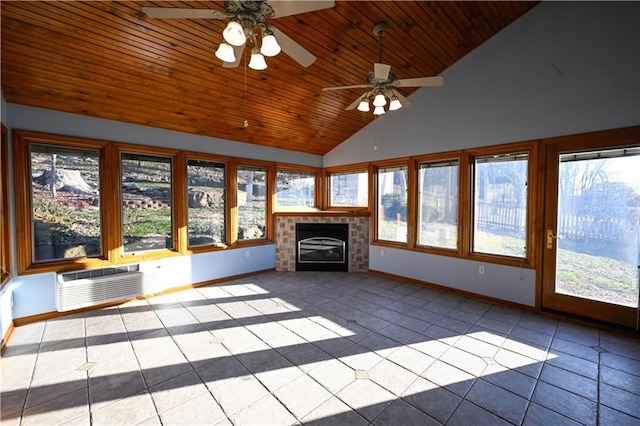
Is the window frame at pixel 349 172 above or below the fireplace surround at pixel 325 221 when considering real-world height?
above

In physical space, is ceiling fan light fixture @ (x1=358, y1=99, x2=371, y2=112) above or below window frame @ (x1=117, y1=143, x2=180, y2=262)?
above

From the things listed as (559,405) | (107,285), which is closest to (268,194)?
(107,285)

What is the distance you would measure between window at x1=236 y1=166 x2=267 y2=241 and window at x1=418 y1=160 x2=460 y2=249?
3.07 m

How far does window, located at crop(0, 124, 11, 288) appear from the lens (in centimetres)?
288

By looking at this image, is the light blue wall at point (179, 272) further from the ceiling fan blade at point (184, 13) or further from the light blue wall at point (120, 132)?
the ceiling fan blade at point (184, 13)

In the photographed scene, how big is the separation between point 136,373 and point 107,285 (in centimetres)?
178

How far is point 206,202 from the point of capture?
4.75m

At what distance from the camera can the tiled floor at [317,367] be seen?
1850 mm

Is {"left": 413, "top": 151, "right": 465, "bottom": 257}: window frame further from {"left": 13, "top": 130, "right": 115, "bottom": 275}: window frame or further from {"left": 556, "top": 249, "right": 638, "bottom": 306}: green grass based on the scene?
{"left": 13, "top": 130, "right": 115, "bottom": 275}: window frame

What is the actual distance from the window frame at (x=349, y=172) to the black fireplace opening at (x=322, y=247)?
600 millimetres

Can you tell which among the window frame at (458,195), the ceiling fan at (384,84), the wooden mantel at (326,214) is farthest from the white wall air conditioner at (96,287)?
the window frame at (458,195)

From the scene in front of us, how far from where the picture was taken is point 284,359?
2.46 meters

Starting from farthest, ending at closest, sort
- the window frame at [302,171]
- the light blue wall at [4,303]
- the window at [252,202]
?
1. the window frame at [302,171]
2. the window at [252,202]
3. the light blue wall at [4,303]

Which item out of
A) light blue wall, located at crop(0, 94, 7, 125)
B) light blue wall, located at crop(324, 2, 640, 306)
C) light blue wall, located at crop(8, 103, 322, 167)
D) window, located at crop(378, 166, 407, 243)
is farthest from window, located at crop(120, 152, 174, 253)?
light blue wall, located at crop(324, 2, 640, 306)
